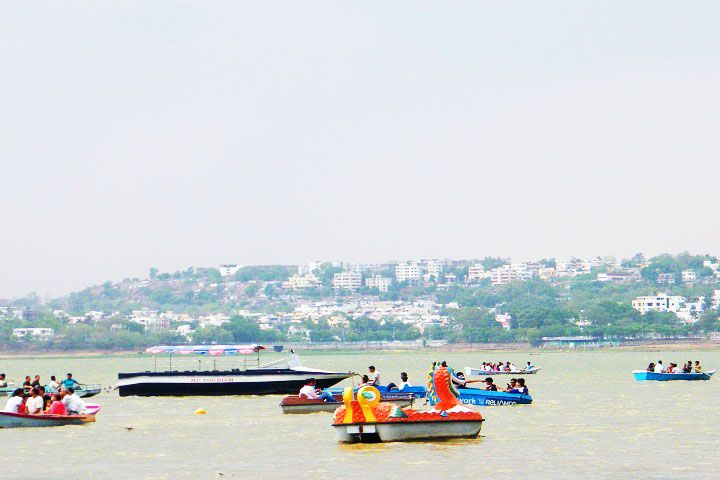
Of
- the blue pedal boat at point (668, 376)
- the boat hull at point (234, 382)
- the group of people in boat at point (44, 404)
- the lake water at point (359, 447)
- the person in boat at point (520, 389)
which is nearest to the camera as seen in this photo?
the lake water at point (359, 447)

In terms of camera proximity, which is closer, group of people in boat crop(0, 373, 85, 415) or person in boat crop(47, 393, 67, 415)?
group of people in boat crop(0, 373, 85, 415)

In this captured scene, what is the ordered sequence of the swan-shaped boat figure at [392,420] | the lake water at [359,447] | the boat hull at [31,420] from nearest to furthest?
1. the lake water at [359,447]
2. the swan-shaped boat figure at [392,420]
3. the boat hull at [31,420]

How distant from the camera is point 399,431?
153 ft

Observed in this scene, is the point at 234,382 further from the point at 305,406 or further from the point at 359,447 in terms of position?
the point at 359,447

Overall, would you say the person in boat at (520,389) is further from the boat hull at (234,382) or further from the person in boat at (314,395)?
the boat hull at (234,382)

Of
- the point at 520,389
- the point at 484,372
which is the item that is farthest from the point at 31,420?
the point at 484,372

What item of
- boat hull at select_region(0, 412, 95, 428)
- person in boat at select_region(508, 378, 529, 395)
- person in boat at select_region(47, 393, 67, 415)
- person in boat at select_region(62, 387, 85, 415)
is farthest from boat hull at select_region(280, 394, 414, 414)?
person in boat at select_region(47, 393, 67, 415)

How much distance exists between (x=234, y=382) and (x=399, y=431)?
104ft

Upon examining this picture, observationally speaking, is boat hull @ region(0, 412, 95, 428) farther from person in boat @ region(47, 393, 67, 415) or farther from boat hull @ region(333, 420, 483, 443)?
boat hull @ region(333, 420, 483, 443)

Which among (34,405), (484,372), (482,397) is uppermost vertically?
(484,372)

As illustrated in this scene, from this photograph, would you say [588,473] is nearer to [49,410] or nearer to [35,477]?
[35,477]

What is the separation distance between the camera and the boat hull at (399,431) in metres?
46.7

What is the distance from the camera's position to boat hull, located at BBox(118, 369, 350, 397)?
77562mm

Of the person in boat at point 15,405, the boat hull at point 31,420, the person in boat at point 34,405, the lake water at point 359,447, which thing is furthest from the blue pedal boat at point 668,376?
the person in boat at point 15,405
